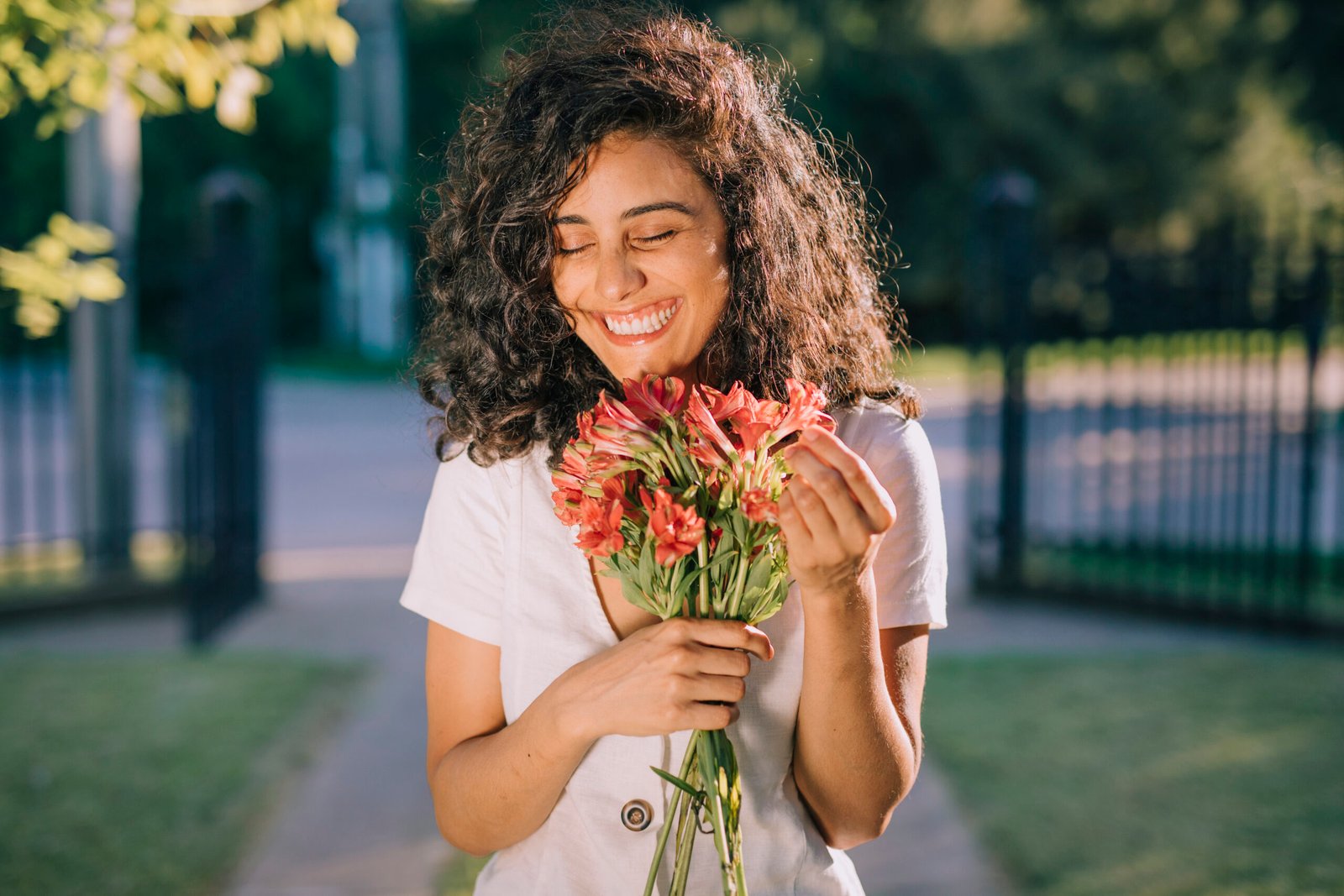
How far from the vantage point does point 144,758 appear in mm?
4898

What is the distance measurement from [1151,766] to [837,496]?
12.7ft

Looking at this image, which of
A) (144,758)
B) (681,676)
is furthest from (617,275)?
(144,758)

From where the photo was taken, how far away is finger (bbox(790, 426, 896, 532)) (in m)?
1.44

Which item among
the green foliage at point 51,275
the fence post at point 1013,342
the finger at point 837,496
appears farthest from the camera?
the fence post at point 1013,342

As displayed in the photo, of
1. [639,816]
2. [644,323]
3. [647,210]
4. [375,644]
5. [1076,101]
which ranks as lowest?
[375,644]

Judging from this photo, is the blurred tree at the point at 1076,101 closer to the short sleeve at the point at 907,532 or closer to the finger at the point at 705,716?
the short sleeve at the point at 907,532

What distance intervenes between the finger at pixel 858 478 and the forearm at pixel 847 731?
0.41 ft

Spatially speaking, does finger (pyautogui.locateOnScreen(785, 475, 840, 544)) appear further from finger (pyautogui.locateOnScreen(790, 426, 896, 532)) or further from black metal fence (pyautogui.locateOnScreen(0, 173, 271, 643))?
black metal fence (pyautogui.locateOnScreen(0, 173, 271, 643))

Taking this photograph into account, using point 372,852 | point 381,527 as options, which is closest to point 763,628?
point 372,852

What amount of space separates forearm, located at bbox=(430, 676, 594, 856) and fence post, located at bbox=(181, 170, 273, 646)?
15.2 ft

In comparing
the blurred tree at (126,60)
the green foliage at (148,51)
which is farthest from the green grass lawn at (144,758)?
the green foliage at (148,51)

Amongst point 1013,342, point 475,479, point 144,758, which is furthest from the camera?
point 1013,342

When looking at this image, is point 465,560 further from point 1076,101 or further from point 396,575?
point 1076,101

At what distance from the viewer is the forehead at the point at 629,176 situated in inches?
68.7
